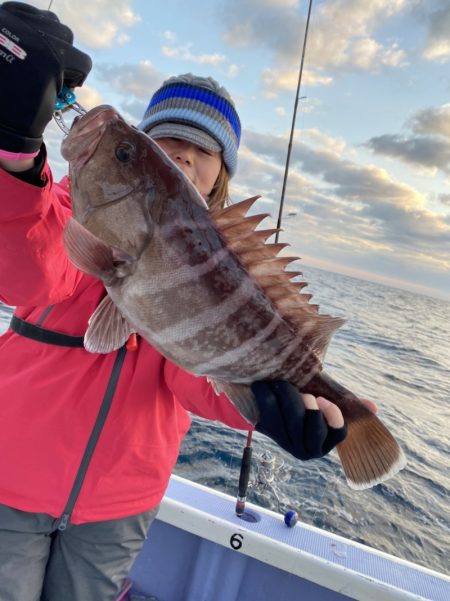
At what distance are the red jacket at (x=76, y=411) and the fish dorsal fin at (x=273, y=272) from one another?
0.57m

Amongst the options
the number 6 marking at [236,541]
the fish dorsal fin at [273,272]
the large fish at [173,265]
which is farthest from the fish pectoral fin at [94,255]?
the number 6 marking at [236,541]

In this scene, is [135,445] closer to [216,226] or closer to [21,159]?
[216,226]

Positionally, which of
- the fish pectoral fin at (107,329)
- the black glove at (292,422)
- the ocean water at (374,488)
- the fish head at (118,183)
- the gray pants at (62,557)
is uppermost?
the fish head at (118,183)

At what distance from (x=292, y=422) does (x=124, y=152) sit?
136 cm

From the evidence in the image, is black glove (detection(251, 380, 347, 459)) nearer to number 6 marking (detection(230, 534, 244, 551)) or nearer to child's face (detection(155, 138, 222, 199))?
child's face (detection(155, 138, 222, 199))

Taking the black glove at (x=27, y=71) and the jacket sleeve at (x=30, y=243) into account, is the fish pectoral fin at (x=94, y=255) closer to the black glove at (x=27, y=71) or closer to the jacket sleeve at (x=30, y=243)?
the jacket sleeve at (x=30, y=243)

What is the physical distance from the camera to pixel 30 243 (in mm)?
1593

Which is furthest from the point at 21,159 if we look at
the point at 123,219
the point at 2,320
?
the point at 2,320

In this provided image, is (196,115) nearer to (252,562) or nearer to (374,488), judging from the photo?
(252,562)

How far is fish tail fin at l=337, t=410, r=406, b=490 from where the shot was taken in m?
1.91

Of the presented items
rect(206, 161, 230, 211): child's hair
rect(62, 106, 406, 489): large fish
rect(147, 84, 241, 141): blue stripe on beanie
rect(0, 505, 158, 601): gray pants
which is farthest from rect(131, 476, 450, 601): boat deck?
rect(147, 84, 241, 141): blue stripe on beanie

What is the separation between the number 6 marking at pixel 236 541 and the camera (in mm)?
3023

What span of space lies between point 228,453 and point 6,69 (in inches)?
231

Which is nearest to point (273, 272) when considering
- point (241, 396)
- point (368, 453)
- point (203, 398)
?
point (241, 396)
